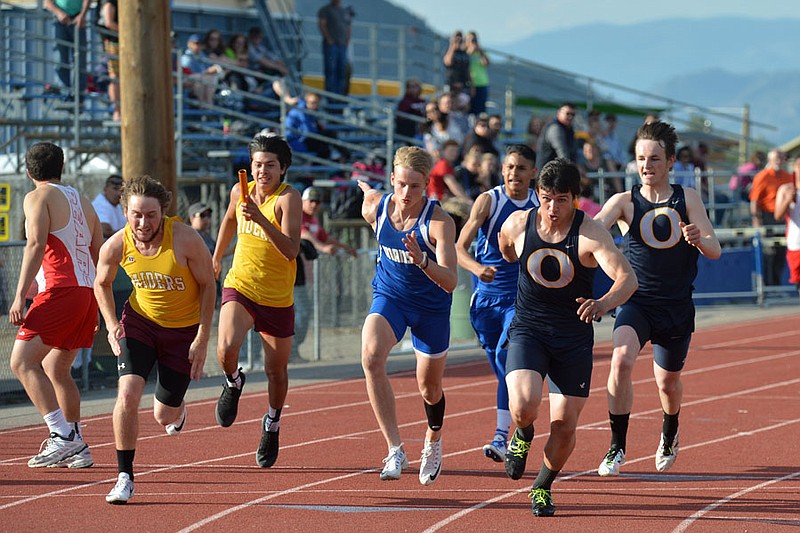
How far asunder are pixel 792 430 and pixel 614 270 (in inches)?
155

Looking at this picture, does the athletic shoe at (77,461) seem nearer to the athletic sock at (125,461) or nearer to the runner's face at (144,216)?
the athletic sock at (125,461)

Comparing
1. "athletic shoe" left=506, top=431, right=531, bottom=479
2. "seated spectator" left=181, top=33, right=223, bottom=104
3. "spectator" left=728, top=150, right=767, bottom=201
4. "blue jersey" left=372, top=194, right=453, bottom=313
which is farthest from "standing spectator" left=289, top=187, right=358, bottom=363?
"spectator" left=728, top=150, right=767, bottom=201

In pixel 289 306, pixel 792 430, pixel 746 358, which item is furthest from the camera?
pixel 746 358

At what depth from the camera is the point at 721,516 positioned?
727 cm

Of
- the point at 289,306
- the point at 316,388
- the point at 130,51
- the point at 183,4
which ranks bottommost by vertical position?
the point at 316,388

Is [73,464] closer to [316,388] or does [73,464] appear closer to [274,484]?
[274,484]

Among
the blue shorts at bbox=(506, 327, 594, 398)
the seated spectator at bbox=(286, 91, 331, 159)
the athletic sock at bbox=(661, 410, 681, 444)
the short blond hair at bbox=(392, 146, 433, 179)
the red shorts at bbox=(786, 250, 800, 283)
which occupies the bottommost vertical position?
the athletic sock at bbox=(661, 410, 681, 444)

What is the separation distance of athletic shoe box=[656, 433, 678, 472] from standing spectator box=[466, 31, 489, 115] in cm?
1531

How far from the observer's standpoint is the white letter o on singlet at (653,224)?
8.52 metres

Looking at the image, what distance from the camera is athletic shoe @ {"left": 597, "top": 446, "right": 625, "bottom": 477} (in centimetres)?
848

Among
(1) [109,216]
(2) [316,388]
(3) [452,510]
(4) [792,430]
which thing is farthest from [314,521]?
(1) [109,216]

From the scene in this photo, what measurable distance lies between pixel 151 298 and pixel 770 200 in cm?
1497

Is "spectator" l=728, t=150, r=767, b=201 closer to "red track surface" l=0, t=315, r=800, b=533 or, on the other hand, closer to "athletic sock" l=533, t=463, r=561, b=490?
"red track surface" l=0, t=315, r=800, b=533

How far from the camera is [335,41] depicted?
72.5 feet
